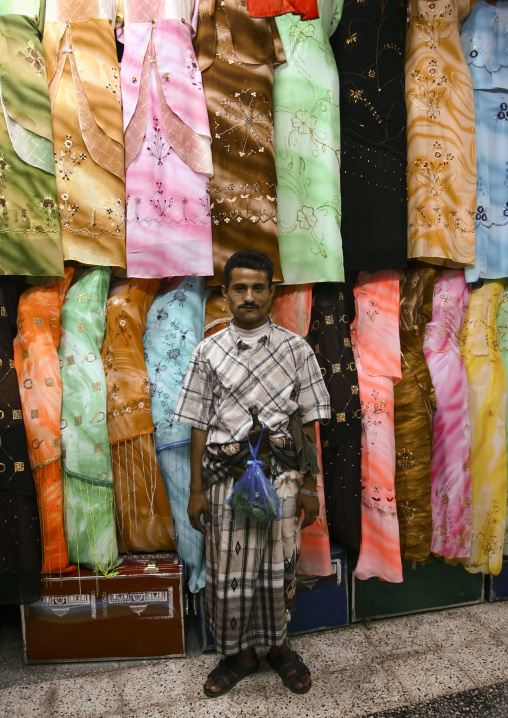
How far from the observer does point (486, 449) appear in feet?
6.73

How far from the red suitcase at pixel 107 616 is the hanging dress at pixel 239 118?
3.54 feet

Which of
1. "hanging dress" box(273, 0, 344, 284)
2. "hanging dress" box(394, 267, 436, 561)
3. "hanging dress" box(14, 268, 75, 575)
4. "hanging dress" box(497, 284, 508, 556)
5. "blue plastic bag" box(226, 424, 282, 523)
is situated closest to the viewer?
"blue plastic bag" box(226, 424, 282, 523)

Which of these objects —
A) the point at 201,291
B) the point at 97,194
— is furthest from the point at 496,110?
the point at 97,194

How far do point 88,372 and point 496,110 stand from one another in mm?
1760

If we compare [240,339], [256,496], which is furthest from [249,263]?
[256,496]

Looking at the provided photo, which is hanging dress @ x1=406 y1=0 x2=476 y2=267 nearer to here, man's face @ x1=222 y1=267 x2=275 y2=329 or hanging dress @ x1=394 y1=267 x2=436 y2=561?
hanging dress @ x1=394 y1=267 x2=436 y2=561

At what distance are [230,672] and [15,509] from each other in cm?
82

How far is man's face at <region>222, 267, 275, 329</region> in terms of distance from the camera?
1534mm

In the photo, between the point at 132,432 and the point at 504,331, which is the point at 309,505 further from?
the point at 504,331

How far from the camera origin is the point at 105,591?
5.68 feet

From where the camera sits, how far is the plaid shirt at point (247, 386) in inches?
62.5

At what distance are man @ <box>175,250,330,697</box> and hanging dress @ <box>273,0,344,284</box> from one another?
→ 1.08 ft

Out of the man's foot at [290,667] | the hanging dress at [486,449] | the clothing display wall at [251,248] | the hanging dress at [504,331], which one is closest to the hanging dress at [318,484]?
the clothing display wall at [251,248]

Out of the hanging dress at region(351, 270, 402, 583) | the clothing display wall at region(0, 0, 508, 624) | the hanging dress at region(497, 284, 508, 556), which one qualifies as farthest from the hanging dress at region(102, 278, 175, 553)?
the hanging dress at region(497, 284, 508, 556)
